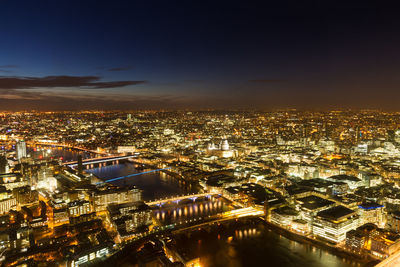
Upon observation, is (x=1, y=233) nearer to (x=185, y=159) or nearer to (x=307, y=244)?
(x=307, y=244)

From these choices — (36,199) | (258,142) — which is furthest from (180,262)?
(258,142)

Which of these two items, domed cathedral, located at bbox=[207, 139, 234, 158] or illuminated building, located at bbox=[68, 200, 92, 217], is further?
domed cathedral, located at bbox=[207, 139, 234, 158]

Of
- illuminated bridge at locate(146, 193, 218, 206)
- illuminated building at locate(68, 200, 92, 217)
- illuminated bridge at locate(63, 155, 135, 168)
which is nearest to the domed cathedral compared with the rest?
illuminated bridge at locate(63, 155, 135, 168)

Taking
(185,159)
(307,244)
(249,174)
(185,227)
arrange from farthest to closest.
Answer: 1. (185,159)
2. (249,174)
3. (185,227)
4. (307,244)

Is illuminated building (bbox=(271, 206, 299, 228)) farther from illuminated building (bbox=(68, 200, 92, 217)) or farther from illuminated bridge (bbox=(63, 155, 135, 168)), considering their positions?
illuminated bridge (bbox=(63, 155, 135, 168))

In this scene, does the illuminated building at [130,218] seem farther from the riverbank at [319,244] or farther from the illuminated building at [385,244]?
the illuminated building at [385,244]

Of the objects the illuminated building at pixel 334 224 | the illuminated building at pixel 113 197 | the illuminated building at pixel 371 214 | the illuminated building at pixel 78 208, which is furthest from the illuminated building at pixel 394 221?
the illuminated building at pixel 78 208

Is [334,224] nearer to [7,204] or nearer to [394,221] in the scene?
[394,221]

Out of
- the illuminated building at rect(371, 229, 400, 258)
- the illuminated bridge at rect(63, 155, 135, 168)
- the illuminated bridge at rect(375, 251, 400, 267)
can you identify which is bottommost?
the illuminated bridge at rect(63, 155, 135, 168)
